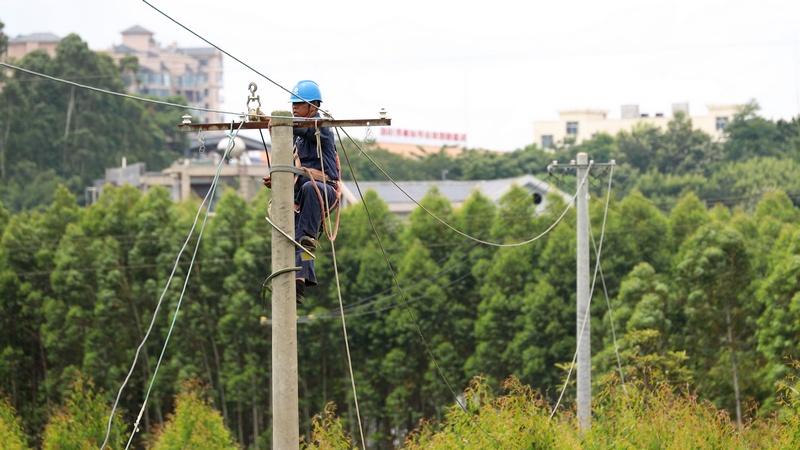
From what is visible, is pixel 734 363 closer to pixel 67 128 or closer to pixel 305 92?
pixel 305 92

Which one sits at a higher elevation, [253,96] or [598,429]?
[253,96]

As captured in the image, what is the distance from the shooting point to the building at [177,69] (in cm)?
12419

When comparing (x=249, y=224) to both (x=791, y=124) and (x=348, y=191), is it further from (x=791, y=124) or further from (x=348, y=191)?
(x=791, y=124)

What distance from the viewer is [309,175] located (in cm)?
762

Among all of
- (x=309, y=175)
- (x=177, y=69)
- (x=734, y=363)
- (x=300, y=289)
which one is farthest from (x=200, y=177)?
(x=177, y=69)

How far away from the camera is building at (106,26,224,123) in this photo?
12419 cm

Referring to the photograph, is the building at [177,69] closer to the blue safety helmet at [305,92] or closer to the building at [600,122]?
the building at [600,122]

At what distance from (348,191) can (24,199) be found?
21.8 m

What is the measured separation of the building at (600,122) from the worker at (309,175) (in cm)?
7712

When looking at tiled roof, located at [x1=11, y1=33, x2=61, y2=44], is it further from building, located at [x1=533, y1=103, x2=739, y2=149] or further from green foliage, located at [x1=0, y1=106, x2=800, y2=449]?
green foliage, located at [x1=0, y1=106, x2=800, y2=449]

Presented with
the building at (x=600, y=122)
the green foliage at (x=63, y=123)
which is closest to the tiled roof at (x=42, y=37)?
the green foliage at (x=63, y=123)

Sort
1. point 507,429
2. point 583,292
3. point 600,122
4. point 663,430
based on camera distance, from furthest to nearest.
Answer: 1. point 600,122
2. point 583,292
3. point 663,430
4. point 507,429

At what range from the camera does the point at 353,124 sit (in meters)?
7.42

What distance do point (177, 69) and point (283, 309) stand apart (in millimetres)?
124599
